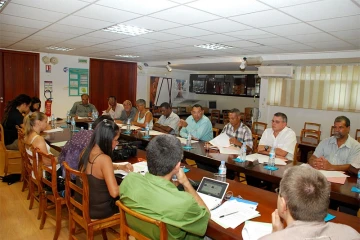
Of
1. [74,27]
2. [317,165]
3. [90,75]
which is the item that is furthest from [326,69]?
[90,75]

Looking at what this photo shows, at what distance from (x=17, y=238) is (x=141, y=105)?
335cm

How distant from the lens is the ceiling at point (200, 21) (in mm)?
2594

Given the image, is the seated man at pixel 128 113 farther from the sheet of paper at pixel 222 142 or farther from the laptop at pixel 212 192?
the laptop at pixel 212 192

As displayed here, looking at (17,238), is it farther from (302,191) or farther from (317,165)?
(317,165)

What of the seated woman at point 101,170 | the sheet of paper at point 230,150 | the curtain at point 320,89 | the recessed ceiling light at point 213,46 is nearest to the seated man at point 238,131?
the sheet of paper at point 230,150

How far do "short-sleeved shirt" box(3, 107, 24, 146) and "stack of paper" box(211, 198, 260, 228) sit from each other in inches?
152

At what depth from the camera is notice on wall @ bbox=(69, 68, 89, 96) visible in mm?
7709

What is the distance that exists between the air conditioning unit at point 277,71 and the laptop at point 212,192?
5.18 meters

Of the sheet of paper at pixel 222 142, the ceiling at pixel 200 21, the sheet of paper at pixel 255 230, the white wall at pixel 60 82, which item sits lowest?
the sheet of paper at pixel 255 230

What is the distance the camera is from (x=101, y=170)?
2.04 m

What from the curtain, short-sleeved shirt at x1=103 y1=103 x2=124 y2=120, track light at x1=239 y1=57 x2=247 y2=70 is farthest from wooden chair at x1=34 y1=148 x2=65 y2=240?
the curtain

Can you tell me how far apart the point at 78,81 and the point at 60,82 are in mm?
509

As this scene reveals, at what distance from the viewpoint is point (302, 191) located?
1.13 meters

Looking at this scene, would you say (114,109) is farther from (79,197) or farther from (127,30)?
(79,197)
